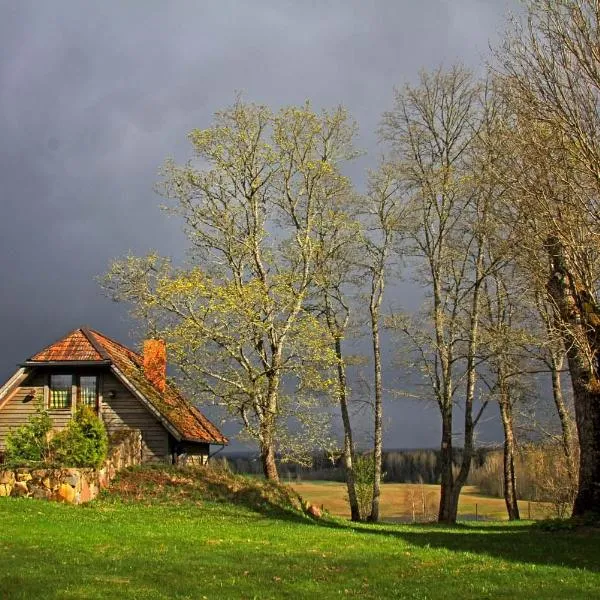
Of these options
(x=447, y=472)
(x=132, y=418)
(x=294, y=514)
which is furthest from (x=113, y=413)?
(x=447, y=472)

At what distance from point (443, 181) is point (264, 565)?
21603 mm

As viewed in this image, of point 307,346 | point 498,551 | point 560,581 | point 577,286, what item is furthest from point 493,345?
point 560,581

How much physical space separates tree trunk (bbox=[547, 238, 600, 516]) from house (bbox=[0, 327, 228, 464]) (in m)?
15.7

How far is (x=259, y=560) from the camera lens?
49.8ft

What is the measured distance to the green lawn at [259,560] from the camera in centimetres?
1221

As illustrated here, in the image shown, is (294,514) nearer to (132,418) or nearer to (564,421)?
(132,418)

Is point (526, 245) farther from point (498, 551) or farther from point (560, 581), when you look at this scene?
point (560, 581)

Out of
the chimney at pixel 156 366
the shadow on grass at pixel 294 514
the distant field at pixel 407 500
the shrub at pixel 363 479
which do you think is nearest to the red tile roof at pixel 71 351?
the chimney at pixel 156 366

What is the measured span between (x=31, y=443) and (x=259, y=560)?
44.6 ft

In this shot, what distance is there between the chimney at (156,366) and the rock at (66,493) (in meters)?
9.25

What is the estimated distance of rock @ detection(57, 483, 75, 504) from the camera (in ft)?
79.7

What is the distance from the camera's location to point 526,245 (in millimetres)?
22422

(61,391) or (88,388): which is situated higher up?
(88,388)

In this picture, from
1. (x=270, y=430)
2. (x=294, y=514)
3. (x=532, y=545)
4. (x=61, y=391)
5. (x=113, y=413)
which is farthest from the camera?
(x=61, y=391)
